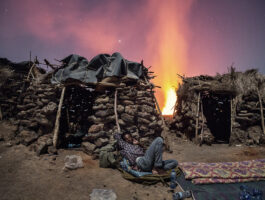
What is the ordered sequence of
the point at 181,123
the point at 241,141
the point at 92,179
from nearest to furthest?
the point at 92,179 → the point at 241,141 → the point at 181,123

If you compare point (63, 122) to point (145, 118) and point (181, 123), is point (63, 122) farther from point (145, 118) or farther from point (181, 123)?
point (181, 123)

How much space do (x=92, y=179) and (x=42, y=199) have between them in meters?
1.20

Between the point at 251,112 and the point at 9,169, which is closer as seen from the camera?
the point at 9,169

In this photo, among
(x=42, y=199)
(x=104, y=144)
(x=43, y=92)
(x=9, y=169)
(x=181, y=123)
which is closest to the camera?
(x=42, y=199)

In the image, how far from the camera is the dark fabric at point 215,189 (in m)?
2.88

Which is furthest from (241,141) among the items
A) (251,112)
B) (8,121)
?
(8,121)

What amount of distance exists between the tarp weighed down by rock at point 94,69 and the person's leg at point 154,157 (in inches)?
148

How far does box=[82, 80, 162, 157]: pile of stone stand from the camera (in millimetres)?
5781

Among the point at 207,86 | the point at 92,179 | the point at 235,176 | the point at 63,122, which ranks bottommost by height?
the point at 92,179

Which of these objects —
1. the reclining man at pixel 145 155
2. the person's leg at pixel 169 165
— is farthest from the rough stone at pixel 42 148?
the person's leg at pixel 169 165

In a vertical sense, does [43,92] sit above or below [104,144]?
above

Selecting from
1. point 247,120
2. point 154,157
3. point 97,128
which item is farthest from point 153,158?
point 247,120

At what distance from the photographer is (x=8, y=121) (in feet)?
27.2

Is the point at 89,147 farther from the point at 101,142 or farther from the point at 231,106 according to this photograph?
the point at 231,106
